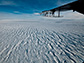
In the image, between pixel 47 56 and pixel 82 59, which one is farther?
pixel 47 56

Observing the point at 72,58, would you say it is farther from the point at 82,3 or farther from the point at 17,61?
the point at 82,3

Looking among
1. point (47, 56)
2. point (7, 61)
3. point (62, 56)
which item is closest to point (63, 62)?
point (62, 56)

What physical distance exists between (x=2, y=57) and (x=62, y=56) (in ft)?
5.82

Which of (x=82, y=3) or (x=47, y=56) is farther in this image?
(x=82, y=3)

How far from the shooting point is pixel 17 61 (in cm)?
154

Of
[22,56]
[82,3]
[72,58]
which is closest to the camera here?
[72,58]

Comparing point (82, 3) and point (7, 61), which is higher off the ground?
point (82, 3)

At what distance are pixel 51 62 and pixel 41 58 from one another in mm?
301

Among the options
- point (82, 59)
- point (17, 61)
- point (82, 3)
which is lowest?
point (82, 59)

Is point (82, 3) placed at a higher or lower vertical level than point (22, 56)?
higher

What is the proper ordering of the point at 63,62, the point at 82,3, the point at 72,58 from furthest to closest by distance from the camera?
the point at 82,3 → the point at 72,58 → the point at 63,62

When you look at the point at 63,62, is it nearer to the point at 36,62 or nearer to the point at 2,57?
the point at 36,62

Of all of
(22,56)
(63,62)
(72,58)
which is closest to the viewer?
(63,62)

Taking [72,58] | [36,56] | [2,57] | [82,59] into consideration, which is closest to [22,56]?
[36,56]
